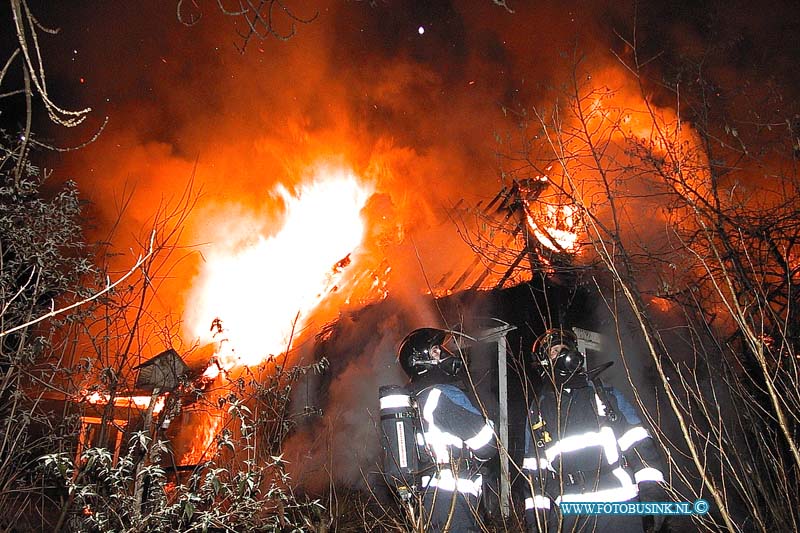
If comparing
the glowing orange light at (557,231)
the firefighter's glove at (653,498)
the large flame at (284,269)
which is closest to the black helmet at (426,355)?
the glowing orange light at (557,231)

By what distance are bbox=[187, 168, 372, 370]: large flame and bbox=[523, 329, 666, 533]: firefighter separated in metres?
8.54

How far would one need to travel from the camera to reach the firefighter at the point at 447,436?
4.24 metres

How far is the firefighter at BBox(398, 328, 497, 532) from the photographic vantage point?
13.9 feet

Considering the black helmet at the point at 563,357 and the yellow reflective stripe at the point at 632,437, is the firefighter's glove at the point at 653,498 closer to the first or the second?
→ the yellow reflective stripe at the point at 632,437

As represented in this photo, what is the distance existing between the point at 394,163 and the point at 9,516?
418 inches

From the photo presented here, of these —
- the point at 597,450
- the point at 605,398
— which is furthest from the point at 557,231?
the point at 597,450

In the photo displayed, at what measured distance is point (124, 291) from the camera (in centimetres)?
525

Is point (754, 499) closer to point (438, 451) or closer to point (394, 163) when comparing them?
point (438, 451)

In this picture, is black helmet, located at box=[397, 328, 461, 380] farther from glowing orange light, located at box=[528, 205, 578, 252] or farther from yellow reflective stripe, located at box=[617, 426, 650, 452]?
glowing orange light, located at box=[528, 205, 578, 252]

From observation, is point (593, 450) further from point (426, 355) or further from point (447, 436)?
point (426, 355)

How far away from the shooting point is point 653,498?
142 inches

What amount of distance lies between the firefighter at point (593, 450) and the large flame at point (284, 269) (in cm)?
854

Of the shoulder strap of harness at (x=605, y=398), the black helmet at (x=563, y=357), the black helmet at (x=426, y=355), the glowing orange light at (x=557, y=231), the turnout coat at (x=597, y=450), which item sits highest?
the glowing orange light at (x=557, y=231)

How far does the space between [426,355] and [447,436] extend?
3.90ft
